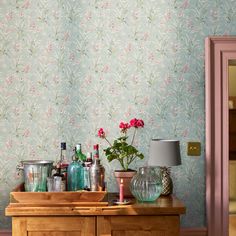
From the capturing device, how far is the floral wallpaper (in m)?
3.69

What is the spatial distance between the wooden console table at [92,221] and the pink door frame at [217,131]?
1.96 feet

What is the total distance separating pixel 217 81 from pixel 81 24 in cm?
105

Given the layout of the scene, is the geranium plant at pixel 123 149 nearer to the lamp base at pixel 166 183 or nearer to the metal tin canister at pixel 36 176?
the lamp base at pixel 166 183

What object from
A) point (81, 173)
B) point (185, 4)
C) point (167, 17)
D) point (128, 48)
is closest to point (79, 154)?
point (81, 173)

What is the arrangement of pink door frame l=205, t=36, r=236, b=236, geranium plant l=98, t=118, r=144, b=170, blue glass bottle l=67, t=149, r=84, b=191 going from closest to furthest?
blue glass bottle l=67, t=149, r=84, b=191, geranium plant l=98, t=118, r=144, b=170, pink door frame l=205, t=36, r=236, b=236

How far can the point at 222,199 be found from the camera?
370 cm

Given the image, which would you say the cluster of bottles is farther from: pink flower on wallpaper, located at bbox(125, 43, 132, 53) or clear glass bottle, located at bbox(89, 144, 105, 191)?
pink flower on wallpaper, located at bbox(125, 43, 132, 53)

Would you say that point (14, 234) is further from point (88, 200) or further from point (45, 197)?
point (88, 200)

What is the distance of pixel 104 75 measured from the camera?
3.72 m

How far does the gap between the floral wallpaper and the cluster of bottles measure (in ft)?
0.77

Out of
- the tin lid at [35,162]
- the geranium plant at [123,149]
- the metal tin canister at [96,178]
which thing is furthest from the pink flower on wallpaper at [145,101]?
the tin lid at [35,162]

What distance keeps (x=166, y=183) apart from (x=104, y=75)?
879 mm

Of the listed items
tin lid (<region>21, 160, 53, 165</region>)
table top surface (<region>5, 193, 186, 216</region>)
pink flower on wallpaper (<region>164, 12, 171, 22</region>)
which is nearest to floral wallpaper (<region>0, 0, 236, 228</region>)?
pink flower on wallpaper (<region>164, 12, 171, 22</region>)

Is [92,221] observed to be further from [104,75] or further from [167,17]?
[167,17]
